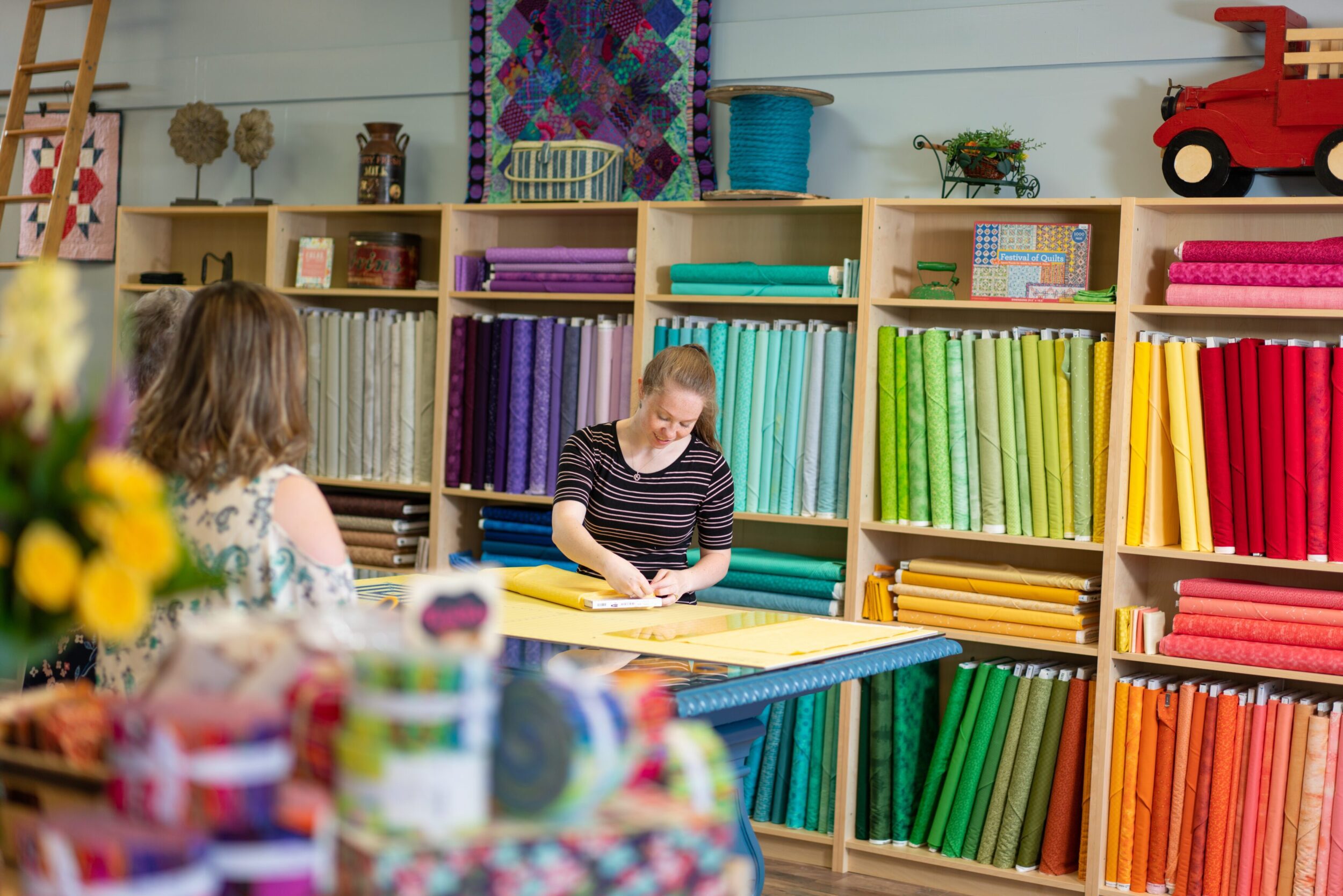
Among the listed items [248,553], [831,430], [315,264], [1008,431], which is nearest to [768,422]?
[831,430]

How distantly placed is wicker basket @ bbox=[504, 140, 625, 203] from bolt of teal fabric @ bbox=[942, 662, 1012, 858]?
1.86m

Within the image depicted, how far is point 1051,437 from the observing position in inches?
151

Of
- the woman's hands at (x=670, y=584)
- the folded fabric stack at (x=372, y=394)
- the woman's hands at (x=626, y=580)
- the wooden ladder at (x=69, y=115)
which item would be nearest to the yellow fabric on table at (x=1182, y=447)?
the woman's hands at (x=670, y=584)

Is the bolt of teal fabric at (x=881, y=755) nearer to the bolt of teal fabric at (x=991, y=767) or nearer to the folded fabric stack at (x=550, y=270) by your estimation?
the bolt of teal fabric at (x=991, y=767)

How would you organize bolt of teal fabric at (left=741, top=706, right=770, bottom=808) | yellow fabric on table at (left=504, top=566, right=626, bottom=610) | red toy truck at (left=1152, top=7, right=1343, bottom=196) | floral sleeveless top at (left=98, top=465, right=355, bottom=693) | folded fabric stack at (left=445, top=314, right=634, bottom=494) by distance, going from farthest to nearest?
1. folded fabric stack at (left=445, top=314, right=634, bottom=494)
2. bolt of teal fabric at (left=741, top=706, right=770, bottom=808)
3. red toy truck at (left=1152, top=7, right=1343, bottom=196)
4. yellow fabric on table at (left=504, top=566, right=626, bottom=610)
5. floral sleeveless top at (left=98, top=465, right=355, bottom=693)

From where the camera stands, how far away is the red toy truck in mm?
3514

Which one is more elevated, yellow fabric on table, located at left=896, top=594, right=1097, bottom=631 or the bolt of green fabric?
the bolt of green fabric

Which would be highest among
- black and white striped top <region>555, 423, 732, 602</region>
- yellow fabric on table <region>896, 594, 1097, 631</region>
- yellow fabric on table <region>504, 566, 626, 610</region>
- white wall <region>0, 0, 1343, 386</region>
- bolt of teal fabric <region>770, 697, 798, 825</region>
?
white wall <region>0, 0, 1343, 386</region>

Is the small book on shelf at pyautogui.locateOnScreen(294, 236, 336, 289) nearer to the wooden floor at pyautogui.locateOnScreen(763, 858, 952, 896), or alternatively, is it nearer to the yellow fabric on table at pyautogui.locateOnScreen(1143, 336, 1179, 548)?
the wooden floor at pyautogui.locateOnScreen(763, 858, 952, 896)

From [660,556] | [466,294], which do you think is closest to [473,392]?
[466,294]

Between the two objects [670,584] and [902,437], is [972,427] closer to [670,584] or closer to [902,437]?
[902,437]

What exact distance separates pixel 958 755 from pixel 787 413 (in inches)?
43.1

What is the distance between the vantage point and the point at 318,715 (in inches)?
42.1

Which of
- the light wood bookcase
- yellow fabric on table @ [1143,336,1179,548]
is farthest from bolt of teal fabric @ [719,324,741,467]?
yellow fabric on table @ [1143,336,1179,548]
